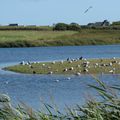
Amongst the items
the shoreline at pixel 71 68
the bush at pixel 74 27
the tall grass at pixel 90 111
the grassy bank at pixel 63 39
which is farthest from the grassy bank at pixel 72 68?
the bush at pixel 74 27

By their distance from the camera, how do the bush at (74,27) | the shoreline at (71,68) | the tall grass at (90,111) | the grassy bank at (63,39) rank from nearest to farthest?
the tall grass at (90,111) < the shoreline at (71,68) < the grassy bank at (63,39) < the bush at (74,27)

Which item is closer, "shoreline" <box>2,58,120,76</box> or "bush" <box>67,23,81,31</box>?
"shoreline" <box>2,58,120,76</box>

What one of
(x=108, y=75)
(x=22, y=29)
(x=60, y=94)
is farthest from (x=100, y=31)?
(x=60, y=94)

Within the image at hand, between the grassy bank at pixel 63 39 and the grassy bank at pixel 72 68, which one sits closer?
the grassy bank at pixel 72 68

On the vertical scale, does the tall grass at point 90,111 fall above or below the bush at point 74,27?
above

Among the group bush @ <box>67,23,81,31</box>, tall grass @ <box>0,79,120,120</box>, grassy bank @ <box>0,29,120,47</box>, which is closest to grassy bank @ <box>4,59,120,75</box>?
tall grass @ <box>0,79,120,120</box>

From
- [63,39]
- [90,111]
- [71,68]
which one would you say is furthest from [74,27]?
[90,111]

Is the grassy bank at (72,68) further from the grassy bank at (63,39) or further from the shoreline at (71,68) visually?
the grassy bank at (63,39)

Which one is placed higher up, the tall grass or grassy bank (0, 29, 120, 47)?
the tall grass

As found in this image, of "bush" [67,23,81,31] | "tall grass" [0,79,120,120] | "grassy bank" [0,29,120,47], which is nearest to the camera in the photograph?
"tall grass" [0,79,120,120]

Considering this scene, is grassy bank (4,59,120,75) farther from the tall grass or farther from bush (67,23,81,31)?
bush (67,23,81,31)

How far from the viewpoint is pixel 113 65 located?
3503cm

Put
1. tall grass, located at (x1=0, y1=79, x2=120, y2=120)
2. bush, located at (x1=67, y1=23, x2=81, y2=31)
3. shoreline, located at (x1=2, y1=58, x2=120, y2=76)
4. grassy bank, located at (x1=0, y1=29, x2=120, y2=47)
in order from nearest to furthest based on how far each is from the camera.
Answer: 1. tall grass, located at (x1=0, y1=79, x2=120, y2=120)
2. shoreline, located at (x1=2, y1=58, x2=120, y2=76)
3. grassy bank, located at (x1=0, y1=29, x2=120, y2=47)
4. bush, located at (x1=67, y1=23, x2=81, y2=31)

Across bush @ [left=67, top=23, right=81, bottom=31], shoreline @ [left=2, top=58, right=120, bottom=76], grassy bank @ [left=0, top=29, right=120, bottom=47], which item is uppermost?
shoreline @ [left=2, top=58, right=120, bottom=76]
